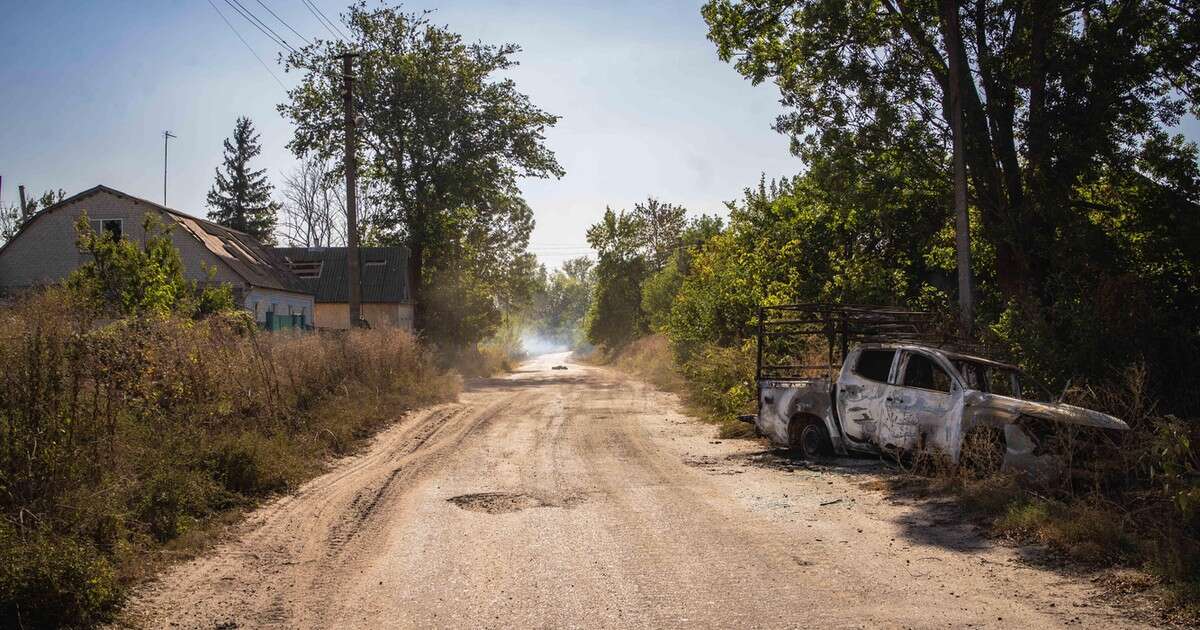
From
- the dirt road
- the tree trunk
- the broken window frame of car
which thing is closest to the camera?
the dirt road

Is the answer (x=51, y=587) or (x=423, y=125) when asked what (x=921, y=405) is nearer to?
(x=51, y=587)

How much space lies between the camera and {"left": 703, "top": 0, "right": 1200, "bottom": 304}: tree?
642 inches

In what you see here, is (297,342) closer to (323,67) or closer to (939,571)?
(939,571)

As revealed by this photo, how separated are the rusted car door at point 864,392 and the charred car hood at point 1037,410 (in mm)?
1637

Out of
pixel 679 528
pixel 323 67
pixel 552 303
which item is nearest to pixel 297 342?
pixel 679 528

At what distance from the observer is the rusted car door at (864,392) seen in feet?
39.4

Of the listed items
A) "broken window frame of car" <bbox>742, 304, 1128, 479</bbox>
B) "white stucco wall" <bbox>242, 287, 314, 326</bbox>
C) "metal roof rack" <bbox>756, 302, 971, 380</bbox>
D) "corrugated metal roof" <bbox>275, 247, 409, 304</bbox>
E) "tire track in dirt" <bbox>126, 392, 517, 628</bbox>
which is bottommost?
"tire track in dirt" <bbox>126, 392, 517, 628</bbox>

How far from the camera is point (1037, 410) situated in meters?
9.62

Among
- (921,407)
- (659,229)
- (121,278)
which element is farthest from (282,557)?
Answer: (659,229)

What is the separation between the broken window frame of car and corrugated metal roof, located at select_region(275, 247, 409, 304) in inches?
1353

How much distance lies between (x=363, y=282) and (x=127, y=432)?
131 ft

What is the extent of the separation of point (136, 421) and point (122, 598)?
4355 mm

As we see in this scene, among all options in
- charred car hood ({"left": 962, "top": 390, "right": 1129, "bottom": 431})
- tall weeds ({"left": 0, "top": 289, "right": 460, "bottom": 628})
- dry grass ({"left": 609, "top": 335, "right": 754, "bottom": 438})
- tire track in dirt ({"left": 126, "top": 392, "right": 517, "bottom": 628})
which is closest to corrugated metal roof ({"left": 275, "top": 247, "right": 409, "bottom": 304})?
dry grass ({"left": 609, "top": 335, "right": 754, "bottom": 438})

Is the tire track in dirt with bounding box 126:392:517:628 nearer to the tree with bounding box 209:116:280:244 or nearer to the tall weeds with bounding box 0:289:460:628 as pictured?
the tall weeds with bounding box 0:289:460:628
